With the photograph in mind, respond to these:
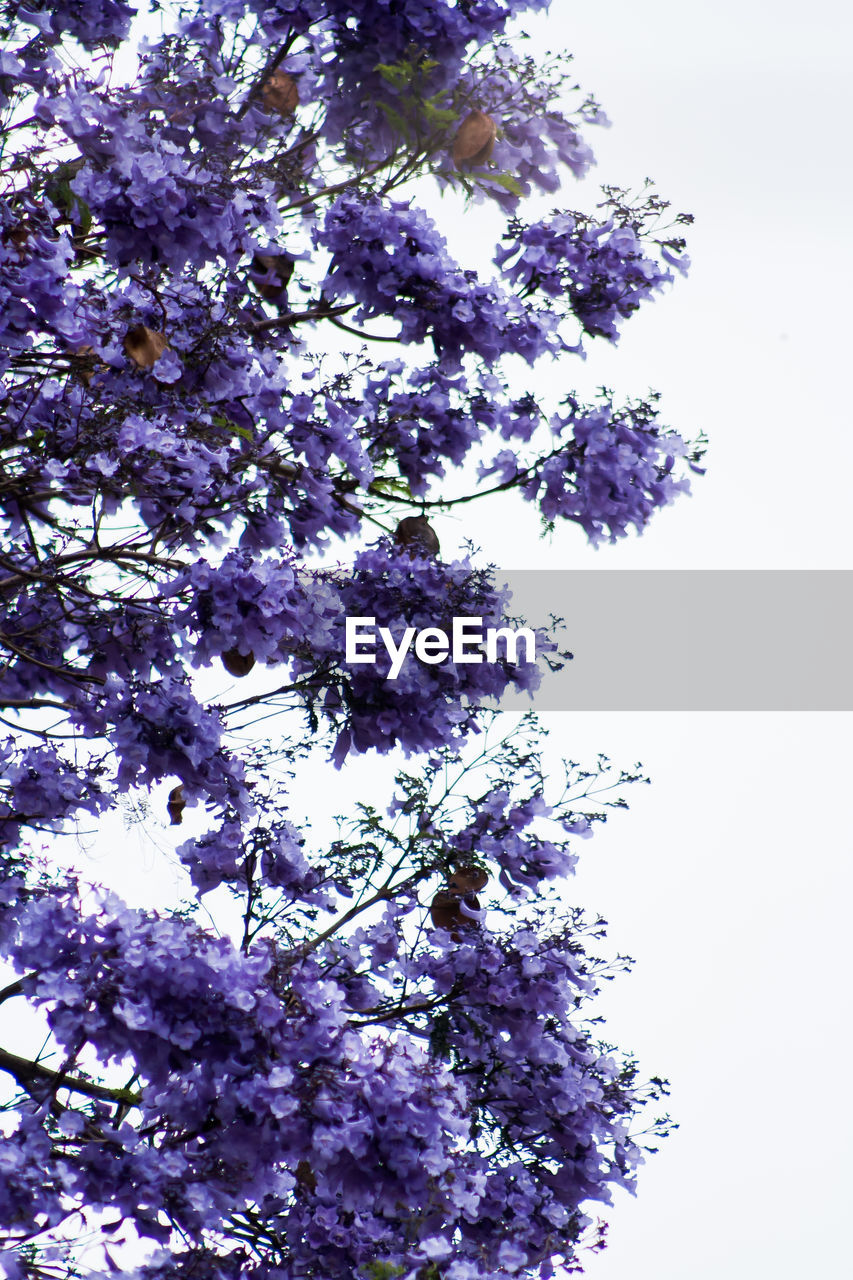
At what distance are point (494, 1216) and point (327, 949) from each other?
4.01ft

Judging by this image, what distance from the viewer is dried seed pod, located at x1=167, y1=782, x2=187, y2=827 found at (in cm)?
611

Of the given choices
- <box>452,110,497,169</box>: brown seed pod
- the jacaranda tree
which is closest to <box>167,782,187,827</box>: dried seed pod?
the jacaranda tree

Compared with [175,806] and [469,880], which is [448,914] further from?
[175,806]

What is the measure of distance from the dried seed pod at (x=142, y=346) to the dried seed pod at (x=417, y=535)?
4.48 ft

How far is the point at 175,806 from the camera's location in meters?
6.13

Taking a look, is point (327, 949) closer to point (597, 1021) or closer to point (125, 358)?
point (597, 1021)

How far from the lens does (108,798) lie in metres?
6.58

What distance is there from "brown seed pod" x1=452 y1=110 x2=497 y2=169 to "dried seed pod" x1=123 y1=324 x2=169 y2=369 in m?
1.55

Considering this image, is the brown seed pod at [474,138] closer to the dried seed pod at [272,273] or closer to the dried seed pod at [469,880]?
the dried seed pod at [272,273]

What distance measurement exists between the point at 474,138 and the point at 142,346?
1.67 metres

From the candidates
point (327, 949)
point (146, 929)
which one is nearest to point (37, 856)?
point (327, 949)

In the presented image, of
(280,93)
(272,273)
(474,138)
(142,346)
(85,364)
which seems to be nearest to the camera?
(142,346)

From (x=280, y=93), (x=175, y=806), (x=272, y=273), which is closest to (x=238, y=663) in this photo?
(x=175, y=806)

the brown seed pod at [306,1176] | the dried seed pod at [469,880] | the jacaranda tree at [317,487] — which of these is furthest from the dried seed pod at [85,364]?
the brown seed pod at [306,1176]
